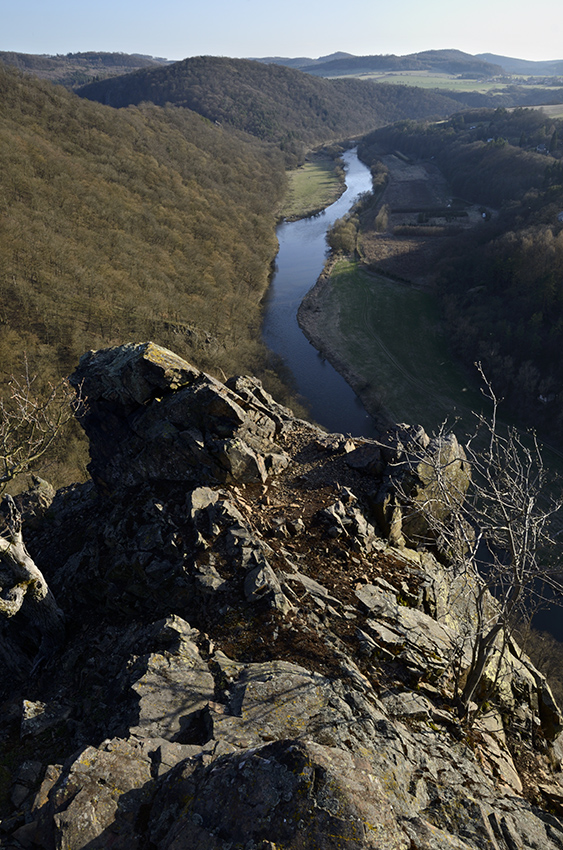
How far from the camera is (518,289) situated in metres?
53.7

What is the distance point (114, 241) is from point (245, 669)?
2165 inches

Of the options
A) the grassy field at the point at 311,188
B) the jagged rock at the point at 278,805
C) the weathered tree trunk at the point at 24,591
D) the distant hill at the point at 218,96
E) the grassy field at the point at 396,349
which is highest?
the distant hill at the point at 218,96

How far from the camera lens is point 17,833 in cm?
582

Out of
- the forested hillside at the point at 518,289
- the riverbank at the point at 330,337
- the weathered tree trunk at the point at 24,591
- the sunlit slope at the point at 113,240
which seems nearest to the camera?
the weathered tree trunk at the point at 24,591

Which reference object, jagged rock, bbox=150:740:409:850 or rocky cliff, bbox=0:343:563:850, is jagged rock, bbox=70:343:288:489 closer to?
rocky cliff, bbox=0:343:563:850

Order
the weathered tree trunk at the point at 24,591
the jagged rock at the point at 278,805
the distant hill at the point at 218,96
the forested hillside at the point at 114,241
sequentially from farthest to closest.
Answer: the distant hill at the point at 218,96 → the forested hillside at the point at 114,241 → the weathered tree trunk at the point at 24,591 → the jagged rock at the point at 278,805

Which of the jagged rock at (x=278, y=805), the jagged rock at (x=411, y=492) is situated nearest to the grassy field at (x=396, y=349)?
the jagged rock at (x=411, y=492)

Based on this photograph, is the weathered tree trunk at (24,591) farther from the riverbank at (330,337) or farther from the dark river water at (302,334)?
the riverbank at (330,337)

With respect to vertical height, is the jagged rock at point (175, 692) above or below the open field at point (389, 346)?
above

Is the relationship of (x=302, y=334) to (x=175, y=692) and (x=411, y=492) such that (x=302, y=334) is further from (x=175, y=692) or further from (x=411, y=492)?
(x=175, y=692)

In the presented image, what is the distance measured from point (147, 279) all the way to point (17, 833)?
50072mm

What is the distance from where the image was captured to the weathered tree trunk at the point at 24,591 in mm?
9648

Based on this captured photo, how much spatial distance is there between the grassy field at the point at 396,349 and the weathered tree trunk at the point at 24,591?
118ft

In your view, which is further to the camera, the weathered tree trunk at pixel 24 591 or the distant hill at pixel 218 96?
the distant hill at pixel 218 96
